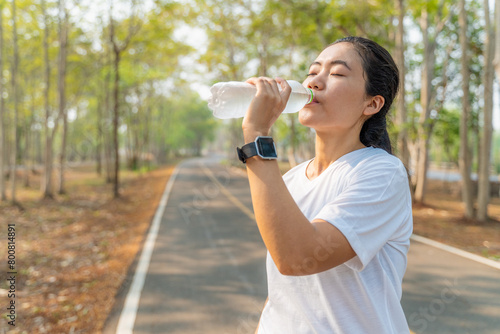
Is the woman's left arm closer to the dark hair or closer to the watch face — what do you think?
the watch face

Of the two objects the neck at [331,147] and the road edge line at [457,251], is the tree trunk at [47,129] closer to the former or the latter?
the road edge line at [457,251]

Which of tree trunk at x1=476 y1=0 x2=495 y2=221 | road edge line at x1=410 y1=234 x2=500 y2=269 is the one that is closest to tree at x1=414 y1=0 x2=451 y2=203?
tree trunk at x1=476 y1=0 x2=495 y2=221

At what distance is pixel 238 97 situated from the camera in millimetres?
1555

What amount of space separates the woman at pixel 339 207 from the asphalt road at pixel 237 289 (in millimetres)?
2862

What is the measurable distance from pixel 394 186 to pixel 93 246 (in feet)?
25.3

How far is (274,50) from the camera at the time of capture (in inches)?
878

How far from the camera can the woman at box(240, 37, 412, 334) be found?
1097 mm

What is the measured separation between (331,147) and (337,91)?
245mm

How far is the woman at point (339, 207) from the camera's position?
1097 millimetres

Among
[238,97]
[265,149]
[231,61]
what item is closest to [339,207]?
[265,149]

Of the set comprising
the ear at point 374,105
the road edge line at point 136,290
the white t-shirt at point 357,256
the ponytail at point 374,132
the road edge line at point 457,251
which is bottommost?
the road edge line at point 136,290

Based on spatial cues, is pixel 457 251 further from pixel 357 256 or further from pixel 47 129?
pixel 47 129

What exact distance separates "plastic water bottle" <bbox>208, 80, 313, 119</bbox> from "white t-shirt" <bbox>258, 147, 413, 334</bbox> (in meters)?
0.30

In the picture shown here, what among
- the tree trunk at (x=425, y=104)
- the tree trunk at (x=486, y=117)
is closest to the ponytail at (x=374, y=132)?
the tree trunk at (x=486, y=117)
